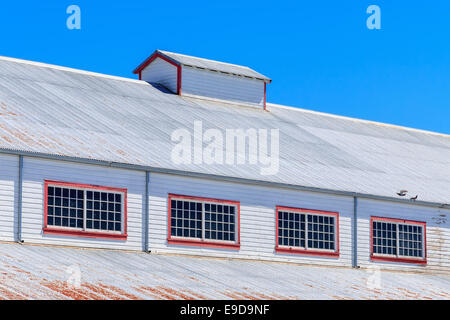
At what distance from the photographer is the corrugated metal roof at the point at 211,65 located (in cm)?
5032

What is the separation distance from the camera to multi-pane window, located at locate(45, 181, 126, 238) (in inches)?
1340

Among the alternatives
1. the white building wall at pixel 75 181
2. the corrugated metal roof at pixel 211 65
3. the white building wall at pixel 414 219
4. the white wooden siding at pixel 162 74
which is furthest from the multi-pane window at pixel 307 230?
the corrugated metal roof at pixel 211 65

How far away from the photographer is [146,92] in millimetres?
46938

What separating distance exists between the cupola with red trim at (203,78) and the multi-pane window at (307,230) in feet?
36.9

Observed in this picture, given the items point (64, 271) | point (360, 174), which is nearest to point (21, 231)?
point (64, 271)

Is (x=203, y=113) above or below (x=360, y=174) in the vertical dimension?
above

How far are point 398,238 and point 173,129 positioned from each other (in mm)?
11614

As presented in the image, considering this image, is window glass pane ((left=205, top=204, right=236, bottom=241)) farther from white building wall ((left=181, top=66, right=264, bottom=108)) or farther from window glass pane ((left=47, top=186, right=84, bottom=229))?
white building wall ((left=181, top=66, right=264, bottom=108))

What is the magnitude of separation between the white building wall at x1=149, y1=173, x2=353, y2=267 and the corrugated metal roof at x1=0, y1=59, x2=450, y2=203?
0.58 metres

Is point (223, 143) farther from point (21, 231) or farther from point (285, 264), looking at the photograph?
point (21, 231)

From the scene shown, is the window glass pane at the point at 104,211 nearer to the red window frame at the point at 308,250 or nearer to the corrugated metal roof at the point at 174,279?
the corrugated metal roof at the point at 174,279

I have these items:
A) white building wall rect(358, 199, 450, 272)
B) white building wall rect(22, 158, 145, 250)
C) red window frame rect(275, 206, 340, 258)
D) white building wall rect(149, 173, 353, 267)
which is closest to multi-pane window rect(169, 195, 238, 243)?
white building wall rect(149, 173, 353, 267)
